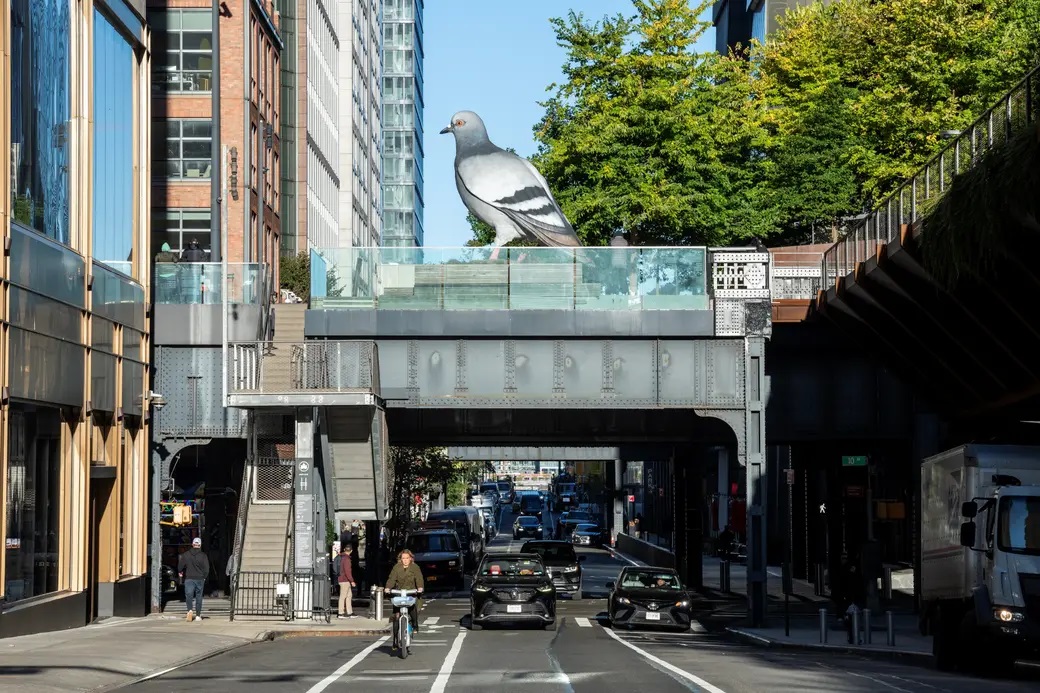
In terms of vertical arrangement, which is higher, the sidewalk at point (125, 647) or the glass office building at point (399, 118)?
the glass office building at point (399, 118)

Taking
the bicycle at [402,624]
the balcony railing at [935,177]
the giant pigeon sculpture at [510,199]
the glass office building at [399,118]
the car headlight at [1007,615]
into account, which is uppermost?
the glass office building at [399,118]

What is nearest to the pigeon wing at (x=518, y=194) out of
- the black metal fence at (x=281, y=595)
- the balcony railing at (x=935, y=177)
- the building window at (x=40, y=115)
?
the balcony railing at (x=935, y=177)

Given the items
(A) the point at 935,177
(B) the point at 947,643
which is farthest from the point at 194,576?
(A) the point at 935,177

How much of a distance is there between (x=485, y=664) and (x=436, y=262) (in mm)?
17194

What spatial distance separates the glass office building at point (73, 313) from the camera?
27.1 metres

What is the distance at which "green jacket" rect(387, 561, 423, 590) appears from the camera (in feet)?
84.0

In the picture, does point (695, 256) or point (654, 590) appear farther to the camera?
point (695, 256)

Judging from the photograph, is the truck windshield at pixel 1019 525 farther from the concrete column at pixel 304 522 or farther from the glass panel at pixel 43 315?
the concrete column at pixel 304 522

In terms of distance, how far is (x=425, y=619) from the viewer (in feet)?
125

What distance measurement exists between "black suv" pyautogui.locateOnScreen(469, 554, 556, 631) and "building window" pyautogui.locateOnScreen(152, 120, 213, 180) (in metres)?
39.0

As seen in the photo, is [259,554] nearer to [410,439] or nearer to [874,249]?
[410,439]

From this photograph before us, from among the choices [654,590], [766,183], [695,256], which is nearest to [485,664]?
[654,590]

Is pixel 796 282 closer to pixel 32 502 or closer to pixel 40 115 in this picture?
pixel 40 115

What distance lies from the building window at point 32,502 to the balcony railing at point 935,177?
56.3 ft
